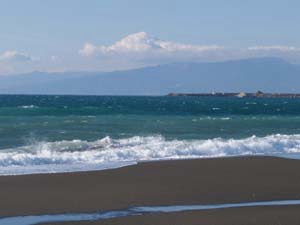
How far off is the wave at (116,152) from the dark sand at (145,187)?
6.66 feet

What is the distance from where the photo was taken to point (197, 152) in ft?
89.1

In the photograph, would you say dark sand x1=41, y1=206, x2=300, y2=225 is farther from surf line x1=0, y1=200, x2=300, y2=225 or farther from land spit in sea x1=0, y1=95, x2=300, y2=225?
surf line x1=0, y1=200, x2=300, y2=225

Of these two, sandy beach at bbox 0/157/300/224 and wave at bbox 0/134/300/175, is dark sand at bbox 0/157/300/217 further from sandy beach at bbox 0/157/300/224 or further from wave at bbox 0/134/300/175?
wave at bbox 0/134/300/175

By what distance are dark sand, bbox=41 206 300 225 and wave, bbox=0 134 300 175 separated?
754 cm

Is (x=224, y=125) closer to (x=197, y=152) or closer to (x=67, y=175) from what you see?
(x=197, y=152)

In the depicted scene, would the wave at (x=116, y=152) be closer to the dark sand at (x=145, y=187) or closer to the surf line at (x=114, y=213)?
the dark sand at (x=145, y=187)

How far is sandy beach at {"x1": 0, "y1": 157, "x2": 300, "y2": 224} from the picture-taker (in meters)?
14.4

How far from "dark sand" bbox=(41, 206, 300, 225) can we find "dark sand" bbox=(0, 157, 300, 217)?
1.30 meters

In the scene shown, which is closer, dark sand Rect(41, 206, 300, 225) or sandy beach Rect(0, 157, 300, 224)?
dark sand Rect(41, 206, 300, 225)

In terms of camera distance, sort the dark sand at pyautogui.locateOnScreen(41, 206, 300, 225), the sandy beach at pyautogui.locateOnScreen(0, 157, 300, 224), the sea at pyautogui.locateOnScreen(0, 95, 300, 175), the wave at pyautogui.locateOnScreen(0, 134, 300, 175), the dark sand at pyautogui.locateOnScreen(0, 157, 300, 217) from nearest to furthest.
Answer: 1. the dark sand at pyautogui.locateOnScreen(41, 206, 300, 225)
2. the sandy beach at pyautogui.locateOnScreen(0, 157, 300, 224)
3. the dark sand at pyautogui.locateOnScreen(0, 157, 300, 217)
4. the wave at pyautogui.locateOnScreen(0, 134, 300, 175)
5. the sea at pyautogui.locateOnScreen(0, 95, 300, 175)

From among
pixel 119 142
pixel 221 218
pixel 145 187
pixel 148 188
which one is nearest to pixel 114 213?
pixel 221 218

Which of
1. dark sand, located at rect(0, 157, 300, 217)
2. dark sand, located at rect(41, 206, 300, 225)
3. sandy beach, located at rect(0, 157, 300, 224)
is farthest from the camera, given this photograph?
dark sand, located at rect(0, 157, 300, 217)

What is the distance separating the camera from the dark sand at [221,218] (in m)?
12.5

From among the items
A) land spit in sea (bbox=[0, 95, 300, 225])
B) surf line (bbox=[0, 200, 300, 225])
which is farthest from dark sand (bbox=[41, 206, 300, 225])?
surf line (bbox=[0, 200, 300, 225])
